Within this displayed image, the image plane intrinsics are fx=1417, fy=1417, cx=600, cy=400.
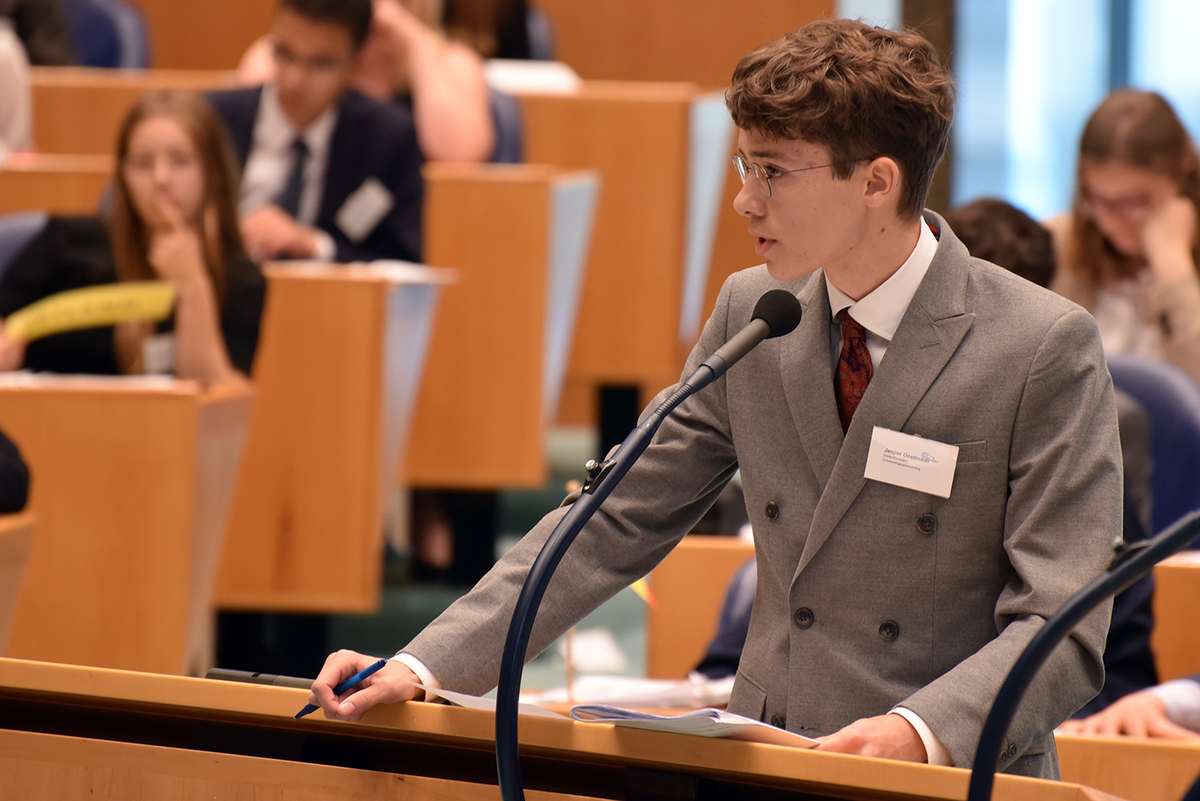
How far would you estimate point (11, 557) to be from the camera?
1.90 m

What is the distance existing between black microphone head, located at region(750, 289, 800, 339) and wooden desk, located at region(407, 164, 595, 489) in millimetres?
2278

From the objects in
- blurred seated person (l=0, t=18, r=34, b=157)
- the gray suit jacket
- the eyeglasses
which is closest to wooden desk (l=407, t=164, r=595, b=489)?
blurred seated person (l=0, t=18, r=34, b=157)

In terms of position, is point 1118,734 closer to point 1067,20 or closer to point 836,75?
point 836,75

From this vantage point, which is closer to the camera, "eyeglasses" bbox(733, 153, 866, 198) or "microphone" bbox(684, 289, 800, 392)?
"microphone" bbox(684, 289, 800, 392)

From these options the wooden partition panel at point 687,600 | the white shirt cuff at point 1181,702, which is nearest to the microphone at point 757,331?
the white shirt cuff at point 1181,702

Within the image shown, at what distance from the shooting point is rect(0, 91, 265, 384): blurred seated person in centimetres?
287

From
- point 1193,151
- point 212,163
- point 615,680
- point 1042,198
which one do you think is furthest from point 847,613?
point 1042,198

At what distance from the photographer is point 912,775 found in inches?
36.8

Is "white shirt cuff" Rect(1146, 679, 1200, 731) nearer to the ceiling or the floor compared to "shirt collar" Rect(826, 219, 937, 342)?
nearer to the floor

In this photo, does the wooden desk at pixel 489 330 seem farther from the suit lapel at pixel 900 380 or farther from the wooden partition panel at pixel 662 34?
the wooden partition panel at pixel 662 34

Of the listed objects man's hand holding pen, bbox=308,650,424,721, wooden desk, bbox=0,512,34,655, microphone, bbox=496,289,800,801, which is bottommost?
wooden desk, bbox=0,512,34,655

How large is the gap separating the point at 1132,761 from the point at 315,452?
6.10 ft

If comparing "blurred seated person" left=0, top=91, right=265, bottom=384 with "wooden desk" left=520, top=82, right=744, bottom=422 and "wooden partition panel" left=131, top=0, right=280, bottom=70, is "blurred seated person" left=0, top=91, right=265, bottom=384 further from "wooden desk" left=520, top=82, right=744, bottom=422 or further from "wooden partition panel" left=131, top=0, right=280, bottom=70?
"wooden partition panel" left=131, top=0, right=280, bottom=70

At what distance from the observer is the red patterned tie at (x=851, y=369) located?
124cm
